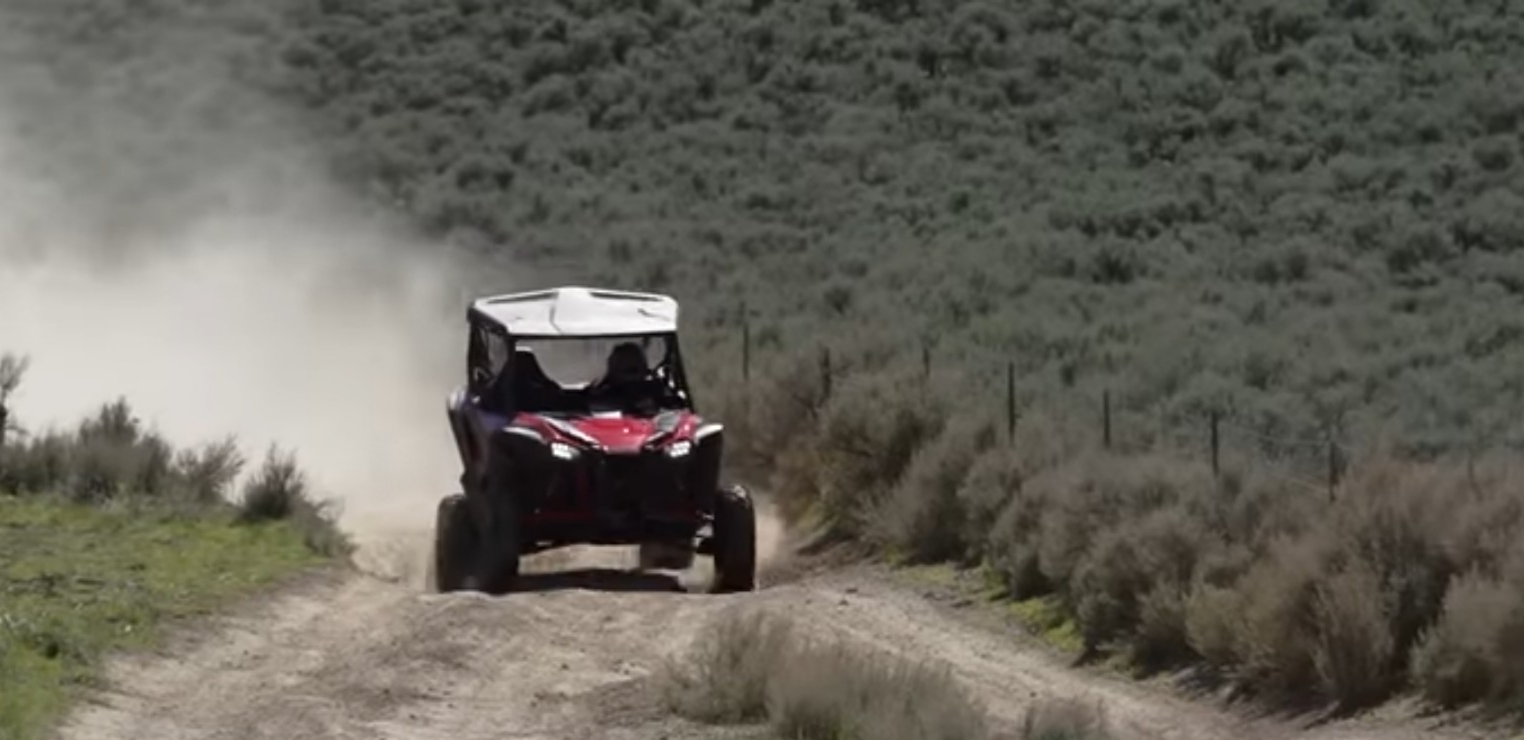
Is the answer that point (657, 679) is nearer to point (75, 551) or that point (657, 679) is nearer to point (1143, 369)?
point (75, 551)

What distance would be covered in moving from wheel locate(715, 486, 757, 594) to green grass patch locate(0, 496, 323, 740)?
A: 9.65ft

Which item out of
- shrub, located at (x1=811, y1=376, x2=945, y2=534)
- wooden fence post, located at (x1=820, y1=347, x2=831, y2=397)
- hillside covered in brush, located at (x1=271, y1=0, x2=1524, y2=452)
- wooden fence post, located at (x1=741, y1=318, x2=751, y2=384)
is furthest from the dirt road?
wooden fence post, located at (x1=741, y1=318, x2=751, y2=384)

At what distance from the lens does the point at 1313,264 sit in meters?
33.9

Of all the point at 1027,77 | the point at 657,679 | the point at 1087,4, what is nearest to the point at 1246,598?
the point at 657,679

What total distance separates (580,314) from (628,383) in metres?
0.67

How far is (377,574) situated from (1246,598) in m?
8.13

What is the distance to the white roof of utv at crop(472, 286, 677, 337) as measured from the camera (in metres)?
19.3

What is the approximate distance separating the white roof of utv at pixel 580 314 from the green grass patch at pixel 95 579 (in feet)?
7.76

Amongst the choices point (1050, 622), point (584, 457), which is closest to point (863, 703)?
point (1050, 622)

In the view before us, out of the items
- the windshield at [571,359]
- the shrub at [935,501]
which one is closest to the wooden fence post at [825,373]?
the windshield at [571,359]

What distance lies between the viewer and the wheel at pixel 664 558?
64.2ft

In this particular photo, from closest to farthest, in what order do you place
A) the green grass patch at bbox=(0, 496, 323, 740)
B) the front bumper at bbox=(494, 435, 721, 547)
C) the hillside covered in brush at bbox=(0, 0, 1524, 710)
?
the green grass patch at bbox=(0, 496, 323, 740)
the hillside covered in brush at bbox=(0, 0, 1524, 710)
the front bumper at bbox=(494, 435, 721, 547)

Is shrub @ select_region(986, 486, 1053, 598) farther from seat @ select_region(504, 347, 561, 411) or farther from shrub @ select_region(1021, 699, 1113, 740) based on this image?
shrub @ select_region(1021, 699, 1113, 740)

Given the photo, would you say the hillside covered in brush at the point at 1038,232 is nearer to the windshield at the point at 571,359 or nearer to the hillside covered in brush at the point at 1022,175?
the hillside covered in brush at the point at 1022,175
